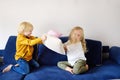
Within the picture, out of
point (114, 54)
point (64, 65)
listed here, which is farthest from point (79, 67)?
point (114, 54)

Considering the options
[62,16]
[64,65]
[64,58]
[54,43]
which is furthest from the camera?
[62,16]

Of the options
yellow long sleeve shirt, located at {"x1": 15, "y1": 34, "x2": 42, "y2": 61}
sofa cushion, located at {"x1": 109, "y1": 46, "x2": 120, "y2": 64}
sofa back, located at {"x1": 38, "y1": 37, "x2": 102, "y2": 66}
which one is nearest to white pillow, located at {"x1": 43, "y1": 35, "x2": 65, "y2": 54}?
yellow long sleeve shirt, located at {"x1": 15, "y1": 34, "x2": 42, "y2": 61}

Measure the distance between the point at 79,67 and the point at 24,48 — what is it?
2.38ft

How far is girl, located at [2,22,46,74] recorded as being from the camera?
2770mm

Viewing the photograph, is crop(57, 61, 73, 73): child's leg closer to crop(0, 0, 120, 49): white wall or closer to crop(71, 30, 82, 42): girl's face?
crop(71, 30, 82, 42): girl's face

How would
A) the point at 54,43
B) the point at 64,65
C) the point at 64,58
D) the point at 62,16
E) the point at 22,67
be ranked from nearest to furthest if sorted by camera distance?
1. the point at 54,43
2. the point at 22,67
3. the point at 64,65
4. the point at 64,58
5. the point at 62,16

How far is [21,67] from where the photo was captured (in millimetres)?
2781

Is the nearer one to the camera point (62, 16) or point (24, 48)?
point (24, 48)

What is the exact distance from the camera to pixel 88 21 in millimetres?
3359

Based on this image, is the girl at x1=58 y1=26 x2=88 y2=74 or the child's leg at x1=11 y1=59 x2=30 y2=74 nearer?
the child's leg at x1=11 y1=59 x2=30 y2=74

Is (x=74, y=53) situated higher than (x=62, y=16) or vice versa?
(x=62, y=16)

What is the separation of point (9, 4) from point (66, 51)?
41.5 inches

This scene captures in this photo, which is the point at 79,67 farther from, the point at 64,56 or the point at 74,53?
the point at 64,56

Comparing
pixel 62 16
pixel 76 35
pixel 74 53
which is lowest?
pixel 74 53
